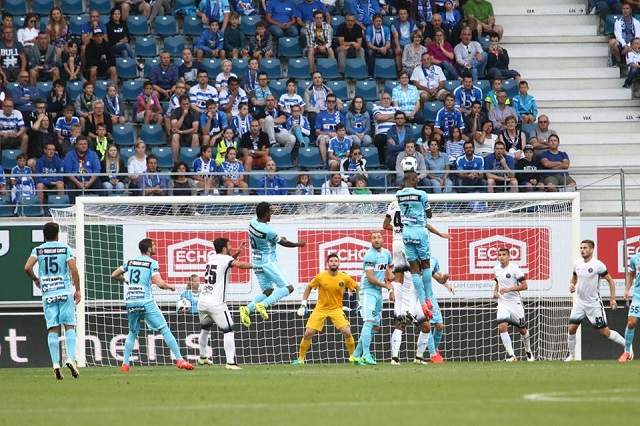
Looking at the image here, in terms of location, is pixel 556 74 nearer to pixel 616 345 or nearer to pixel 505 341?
pixel 616 345

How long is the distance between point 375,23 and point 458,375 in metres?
14.1

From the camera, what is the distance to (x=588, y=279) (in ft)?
71.8

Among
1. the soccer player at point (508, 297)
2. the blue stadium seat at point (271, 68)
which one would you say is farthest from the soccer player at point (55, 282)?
the blue stadium seat at point (271, 68)

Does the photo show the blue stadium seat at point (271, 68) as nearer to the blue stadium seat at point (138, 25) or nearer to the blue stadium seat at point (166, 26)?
the blue stadium seat at point (166, 26)

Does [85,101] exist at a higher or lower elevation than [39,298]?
higher

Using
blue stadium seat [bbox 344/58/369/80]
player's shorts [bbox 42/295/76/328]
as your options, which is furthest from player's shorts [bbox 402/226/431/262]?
blue stadium seat [bbox 344/58/369/80]

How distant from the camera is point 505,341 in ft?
74.7

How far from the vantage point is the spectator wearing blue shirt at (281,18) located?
93.0ft

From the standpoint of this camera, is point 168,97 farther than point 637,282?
Yes

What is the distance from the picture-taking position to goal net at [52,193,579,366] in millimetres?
24422

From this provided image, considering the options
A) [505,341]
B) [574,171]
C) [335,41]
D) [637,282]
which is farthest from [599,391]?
[335,41]

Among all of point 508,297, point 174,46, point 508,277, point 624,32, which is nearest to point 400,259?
point 508,277

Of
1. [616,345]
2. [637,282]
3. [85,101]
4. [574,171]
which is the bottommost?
[616,345]

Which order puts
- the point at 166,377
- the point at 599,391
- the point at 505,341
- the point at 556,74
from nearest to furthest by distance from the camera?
the point at 599,391
the point at 166,377
the point at 505,341
the point at 556,74
